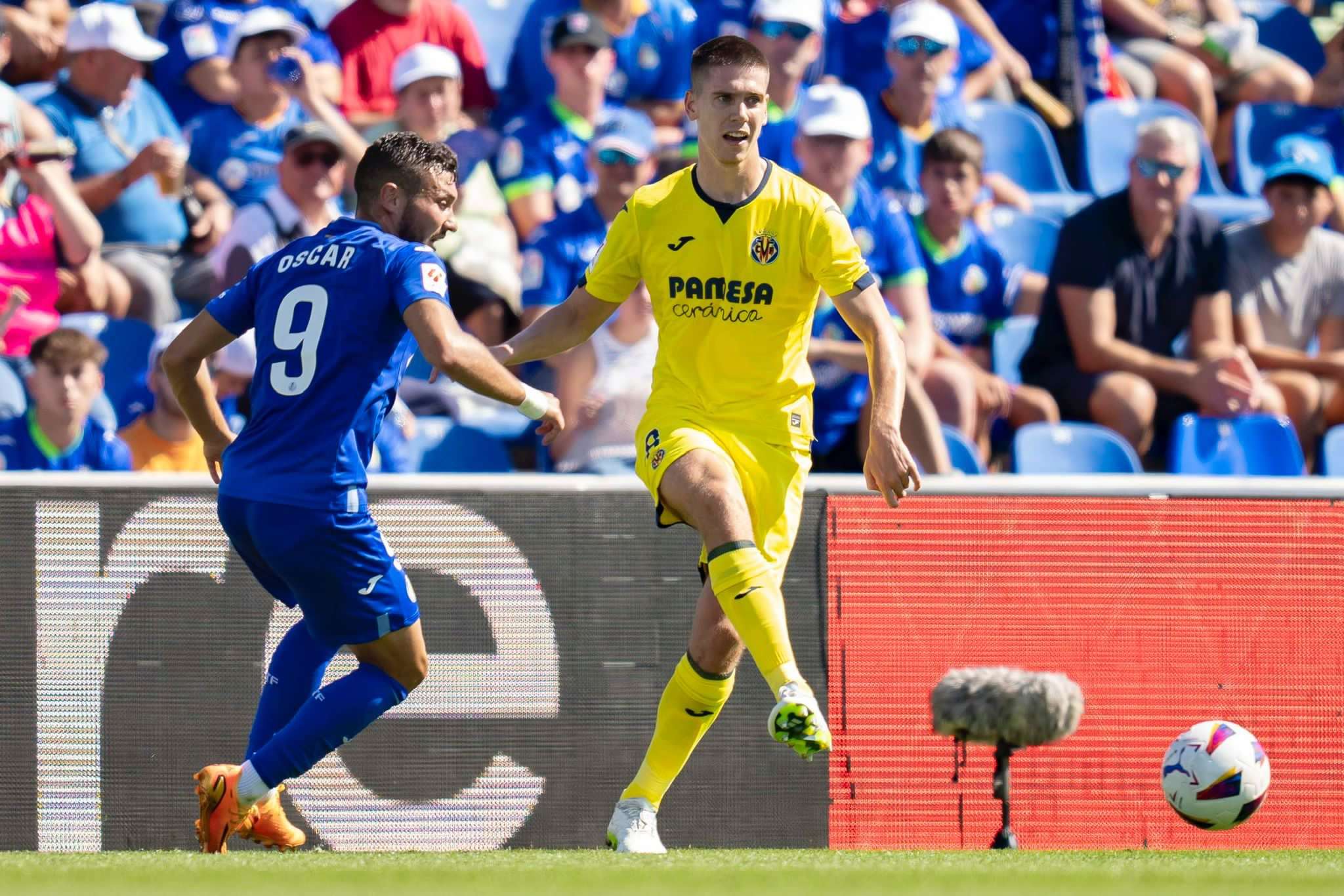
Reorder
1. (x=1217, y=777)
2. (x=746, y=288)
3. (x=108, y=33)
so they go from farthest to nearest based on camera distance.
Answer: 1. (x=108, y=33)
2. (x=1217, y=777)
3. (x=746, y=288)

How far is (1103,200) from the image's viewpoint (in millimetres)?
8977

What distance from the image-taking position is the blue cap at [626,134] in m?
8.45

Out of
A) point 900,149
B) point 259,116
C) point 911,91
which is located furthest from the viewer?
point 911,91

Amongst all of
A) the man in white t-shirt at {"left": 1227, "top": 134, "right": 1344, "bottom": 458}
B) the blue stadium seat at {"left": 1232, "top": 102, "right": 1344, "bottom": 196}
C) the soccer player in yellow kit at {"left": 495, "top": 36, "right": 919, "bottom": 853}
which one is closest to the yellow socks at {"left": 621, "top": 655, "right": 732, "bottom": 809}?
the soccer player in yellow kit at {"left": 495, "top": 36, "right": 919, "bottom": 853}

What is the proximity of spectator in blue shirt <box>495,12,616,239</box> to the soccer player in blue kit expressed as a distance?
3.95m

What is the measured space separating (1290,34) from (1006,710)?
23.8 ft

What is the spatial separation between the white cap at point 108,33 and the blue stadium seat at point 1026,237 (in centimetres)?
457

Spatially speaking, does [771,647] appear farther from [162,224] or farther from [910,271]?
[162,224]

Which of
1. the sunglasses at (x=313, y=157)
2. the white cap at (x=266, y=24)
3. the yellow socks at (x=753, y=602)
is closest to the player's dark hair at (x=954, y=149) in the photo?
the sunglasses at (x=313, y=157)

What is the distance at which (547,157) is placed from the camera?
29.3 ft

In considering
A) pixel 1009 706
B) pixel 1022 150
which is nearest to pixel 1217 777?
pixel 1009 706

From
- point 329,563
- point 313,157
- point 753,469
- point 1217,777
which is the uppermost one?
point 313,157

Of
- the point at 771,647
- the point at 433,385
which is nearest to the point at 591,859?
the point at 771,647

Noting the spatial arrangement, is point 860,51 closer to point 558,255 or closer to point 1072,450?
point 558,255
